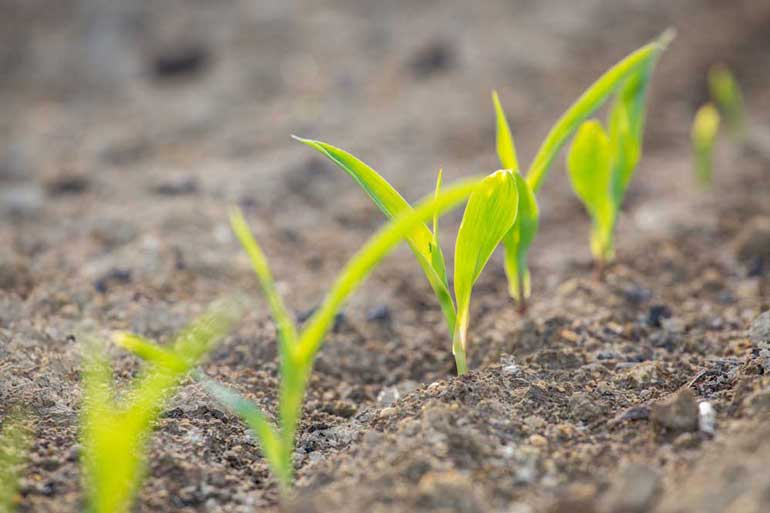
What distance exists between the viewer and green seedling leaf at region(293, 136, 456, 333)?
135cm

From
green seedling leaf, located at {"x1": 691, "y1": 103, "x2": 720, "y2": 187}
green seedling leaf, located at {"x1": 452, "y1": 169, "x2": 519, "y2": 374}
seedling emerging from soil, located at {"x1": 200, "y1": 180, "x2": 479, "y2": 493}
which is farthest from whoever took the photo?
green seedling leaf, located at {"x1": 691, "y1": 103, "x2": 720, "y2": 187}

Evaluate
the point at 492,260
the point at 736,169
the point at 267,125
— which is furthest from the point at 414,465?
the point at 267,125

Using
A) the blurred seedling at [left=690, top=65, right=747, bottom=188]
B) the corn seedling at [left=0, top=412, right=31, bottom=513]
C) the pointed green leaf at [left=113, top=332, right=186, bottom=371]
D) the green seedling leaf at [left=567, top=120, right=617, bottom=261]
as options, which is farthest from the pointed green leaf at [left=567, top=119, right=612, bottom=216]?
the corn seedling at [left=0, top=412, right=31, bottom=513]

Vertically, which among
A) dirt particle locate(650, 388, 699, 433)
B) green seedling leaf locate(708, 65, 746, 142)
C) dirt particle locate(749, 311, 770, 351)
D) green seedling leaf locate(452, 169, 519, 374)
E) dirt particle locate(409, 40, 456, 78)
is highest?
dirt particle locate(409, 40, 456, 78)

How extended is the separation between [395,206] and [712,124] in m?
1.52

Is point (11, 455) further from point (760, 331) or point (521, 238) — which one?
point (760, 331)

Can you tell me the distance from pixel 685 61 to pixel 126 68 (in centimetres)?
273

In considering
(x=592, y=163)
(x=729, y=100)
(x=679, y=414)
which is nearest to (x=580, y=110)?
(x=592, y=163)

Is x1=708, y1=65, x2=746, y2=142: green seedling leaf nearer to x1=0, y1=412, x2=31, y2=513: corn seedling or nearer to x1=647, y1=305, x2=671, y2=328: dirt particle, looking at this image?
x1=647, y1=305, x2=671, y2=328: dirt particle

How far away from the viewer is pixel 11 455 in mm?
1254

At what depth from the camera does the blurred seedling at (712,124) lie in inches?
97.9

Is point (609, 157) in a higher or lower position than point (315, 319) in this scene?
higher

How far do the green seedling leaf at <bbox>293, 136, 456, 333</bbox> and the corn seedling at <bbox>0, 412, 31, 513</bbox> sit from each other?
0.70m

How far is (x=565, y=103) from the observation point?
340 centimetres
